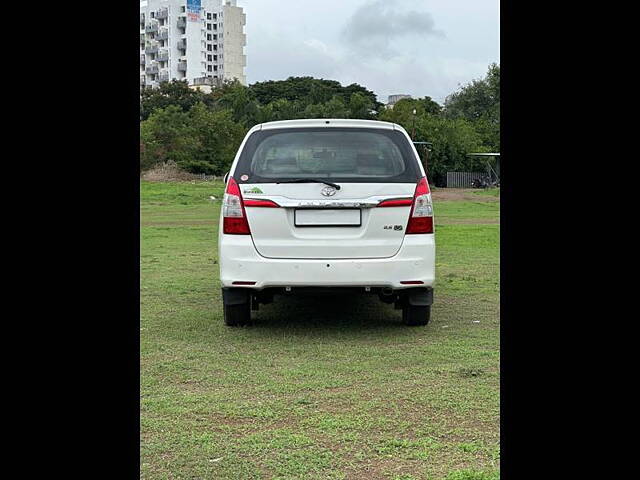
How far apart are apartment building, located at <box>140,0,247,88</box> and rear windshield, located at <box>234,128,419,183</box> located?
118 m

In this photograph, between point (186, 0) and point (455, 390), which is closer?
point (455, 390)

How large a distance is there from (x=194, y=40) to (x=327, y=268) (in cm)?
12379

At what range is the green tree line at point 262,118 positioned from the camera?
187 feet

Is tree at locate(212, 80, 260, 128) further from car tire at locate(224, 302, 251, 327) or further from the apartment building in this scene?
the apartment building

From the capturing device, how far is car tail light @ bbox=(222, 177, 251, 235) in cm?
685

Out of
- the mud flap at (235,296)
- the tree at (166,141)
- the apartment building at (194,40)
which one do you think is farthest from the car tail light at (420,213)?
the apartment building at (194,40)

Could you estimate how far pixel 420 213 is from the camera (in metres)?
6.88

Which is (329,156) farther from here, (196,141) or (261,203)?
(196,141)

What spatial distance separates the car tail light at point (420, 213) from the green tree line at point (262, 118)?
147 ft

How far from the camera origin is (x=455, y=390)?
17.1ft
